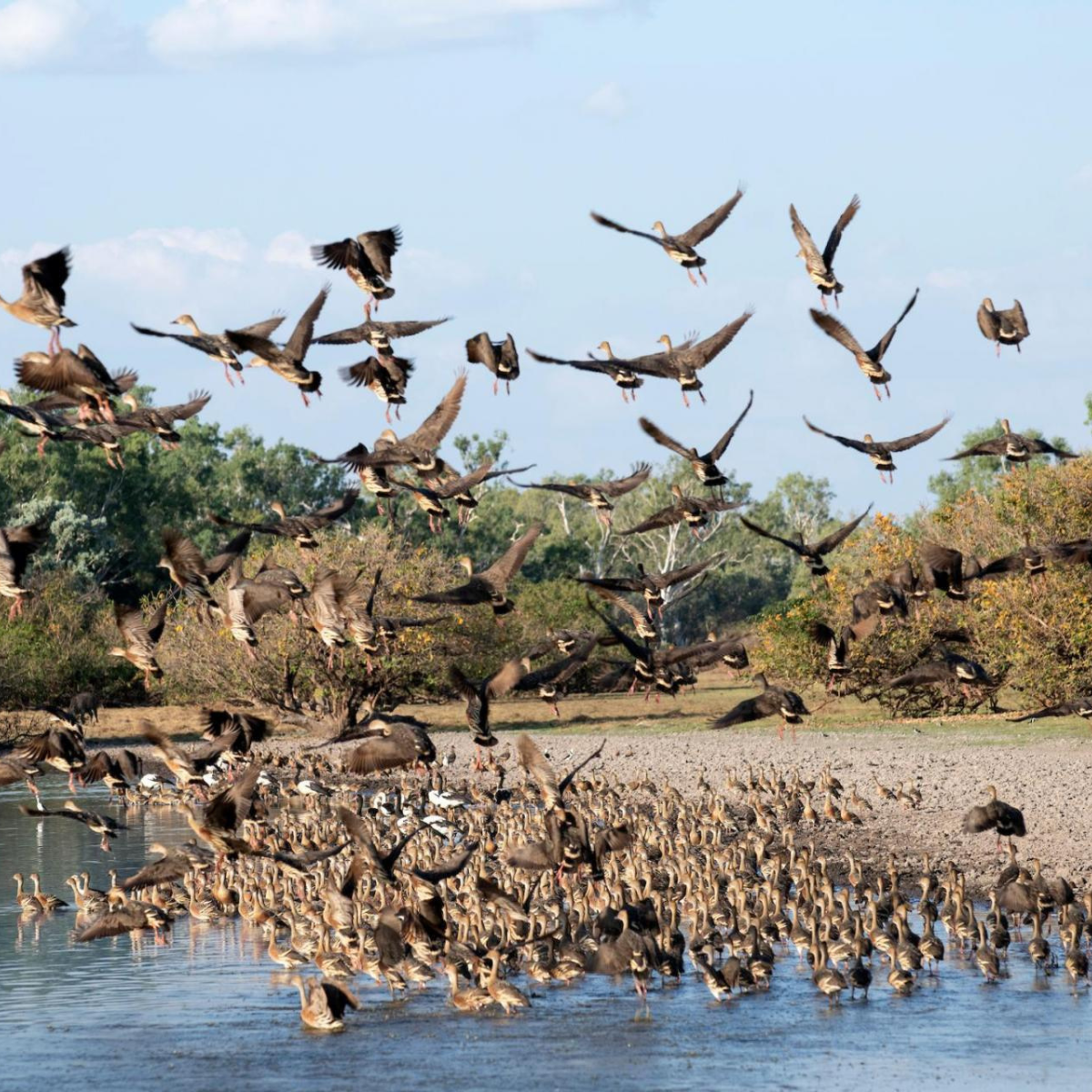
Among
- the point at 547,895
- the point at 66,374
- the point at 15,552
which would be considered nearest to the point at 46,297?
the point at 66,374

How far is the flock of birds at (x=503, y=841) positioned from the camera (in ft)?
65.5

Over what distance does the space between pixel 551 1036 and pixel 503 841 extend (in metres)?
9.57

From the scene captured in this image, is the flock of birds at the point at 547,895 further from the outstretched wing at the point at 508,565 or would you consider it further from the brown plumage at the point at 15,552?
the brown plumage at the point at 15,552

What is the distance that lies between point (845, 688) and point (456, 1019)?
31795 mm

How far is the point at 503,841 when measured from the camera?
28016 mm

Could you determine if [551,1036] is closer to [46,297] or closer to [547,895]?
[547,895]

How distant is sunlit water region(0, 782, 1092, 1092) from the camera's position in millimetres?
17188

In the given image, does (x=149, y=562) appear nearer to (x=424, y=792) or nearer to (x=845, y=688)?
(x=845, y=688)

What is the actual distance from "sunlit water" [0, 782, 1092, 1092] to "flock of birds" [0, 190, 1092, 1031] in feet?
1.21

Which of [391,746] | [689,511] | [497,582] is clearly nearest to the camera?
[689,511]

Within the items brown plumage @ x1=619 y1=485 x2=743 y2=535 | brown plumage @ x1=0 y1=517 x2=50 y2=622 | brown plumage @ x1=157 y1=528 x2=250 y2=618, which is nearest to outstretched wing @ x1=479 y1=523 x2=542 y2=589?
brown plumage @ x1=619 y1=485 x2=743 y2=535

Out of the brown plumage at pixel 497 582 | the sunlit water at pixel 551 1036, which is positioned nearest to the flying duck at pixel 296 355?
the brown plumage at pixel 497 582

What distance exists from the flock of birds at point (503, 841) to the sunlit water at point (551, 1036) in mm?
369

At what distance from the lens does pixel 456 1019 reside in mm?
19141
